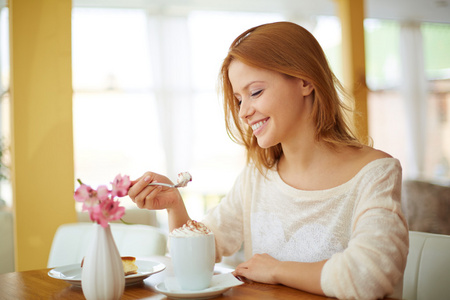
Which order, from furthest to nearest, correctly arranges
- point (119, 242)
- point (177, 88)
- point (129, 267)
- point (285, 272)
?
1. point (177, 88)
2. point (119, 242)
3. point (129, 267)
4. point (285, 272)

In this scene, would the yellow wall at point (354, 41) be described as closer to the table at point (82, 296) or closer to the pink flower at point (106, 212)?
the table at point (82, 296)

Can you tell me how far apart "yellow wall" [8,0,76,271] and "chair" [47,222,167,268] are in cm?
202

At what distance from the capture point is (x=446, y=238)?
122 cm

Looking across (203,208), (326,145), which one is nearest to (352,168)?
(326,145)

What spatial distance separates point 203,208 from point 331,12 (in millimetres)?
3165

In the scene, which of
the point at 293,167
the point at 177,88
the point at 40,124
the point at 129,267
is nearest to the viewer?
the point at 129,267

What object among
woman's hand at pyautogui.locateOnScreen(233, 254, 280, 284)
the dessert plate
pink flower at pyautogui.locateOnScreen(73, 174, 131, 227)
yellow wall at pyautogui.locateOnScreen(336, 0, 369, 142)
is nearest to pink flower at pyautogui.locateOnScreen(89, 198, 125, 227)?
pink flower at pyautogui.locateOnScreen(73, 174, 131, 227)

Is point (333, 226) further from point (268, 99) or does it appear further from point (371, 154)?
point (268, 99)

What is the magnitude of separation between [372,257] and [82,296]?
62 cm

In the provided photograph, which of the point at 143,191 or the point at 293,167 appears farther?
the point at 293,167

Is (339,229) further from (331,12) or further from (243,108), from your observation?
(331,12)

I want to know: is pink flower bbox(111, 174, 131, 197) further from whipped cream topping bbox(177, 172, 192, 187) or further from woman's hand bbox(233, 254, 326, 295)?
woman's hand bbox(233, 254, 326, 295)

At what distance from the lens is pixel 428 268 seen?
124 cm

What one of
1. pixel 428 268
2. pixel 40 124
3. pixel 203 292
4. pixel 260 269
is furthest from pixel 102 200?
pixel 40 124
